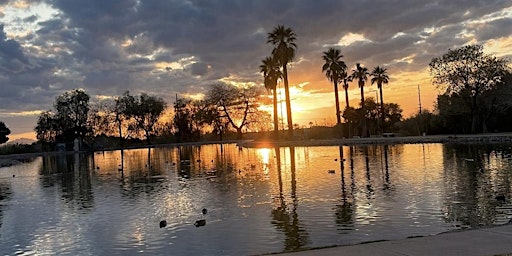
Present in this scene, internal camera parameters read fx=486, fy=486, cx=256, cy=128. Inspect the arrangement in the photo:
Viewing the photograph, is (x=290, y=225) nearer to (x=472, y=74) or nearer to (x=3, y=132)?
(x=472, y=74)

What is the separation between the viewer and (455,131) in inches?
1902

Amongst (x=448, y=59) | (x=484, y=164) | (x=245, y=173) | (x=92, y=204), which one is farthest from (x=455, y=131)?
(x=92, y=204)

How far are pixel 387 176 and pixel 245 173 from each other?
6.89 m

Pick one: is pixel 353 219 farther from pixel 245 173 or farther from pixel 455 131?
pixel 455 131

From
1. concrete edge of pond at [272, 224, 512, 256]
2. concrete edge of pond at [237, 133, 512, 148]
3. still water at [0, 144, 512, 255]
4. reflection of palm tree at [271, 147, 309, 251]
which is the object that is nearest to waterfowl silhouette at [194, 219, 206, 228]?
still water at [0, 144, 512, 255]

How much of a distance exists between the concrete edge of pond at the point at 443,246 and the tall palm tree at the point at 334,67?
156 feet

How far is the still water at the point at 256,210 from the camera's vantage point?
361 inches

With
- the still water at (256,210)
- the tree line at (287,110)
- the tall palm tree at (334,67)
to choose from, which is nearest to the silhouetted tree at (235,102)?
the tree line at (287,110)

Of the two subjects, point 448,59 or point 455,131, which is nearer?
point 448,59

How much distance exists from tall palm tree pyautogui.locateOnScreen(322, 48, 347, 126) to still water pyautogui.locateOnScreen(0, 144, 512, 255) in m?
34.4

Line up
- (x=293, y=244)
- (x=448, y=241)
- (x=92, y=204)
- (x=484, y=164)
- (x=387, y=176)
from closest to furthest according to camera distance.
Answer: (x=448, y=241), (x=293, y=244), (x=92, y=204), (x=387, y=176), (x=484, y=164)

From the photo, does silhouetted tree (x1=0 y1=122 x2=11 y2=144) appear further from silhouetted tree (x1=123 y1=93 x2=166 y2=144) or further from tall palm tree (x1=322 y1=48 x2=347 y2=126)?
tall palm tree (x1=322 y1=48 x2=347 y2=126)

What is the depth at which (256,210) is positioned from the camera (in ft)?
40.0

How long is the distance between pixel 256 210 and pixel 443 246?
646 cm
